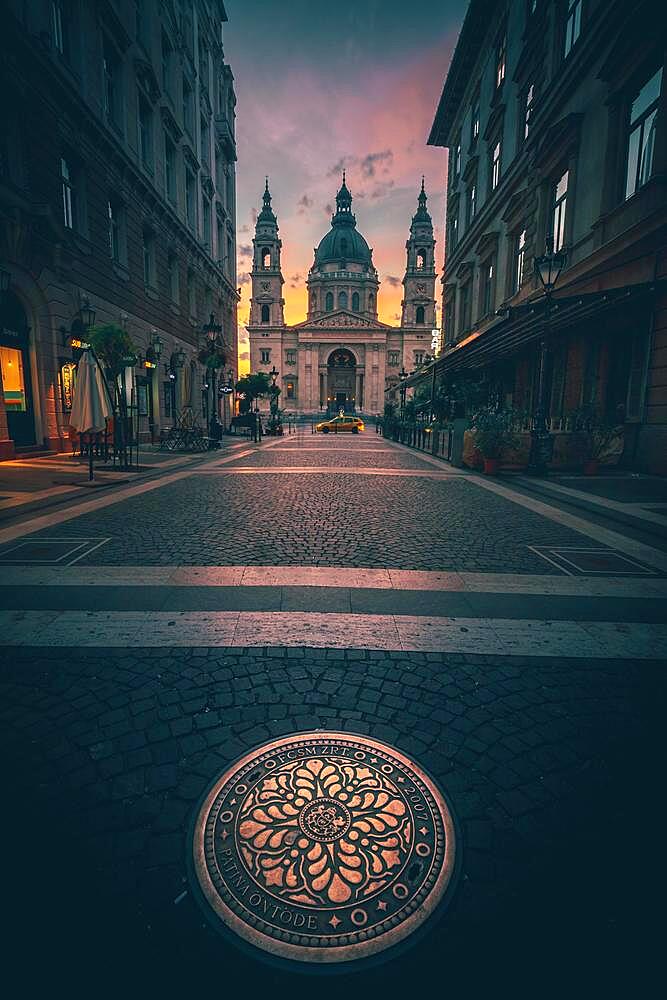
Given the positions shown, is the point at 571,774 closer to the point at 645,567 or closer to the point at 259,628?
the point at 259,628

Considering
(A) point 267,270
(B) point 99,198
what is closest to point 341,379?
(A) point 267,270

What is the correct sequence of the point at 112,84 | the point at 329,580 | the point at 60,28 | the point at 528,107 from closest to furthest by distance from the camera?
the point at 329,580 < the point at 60,28 < the point at 112,84 < the point at 528,107

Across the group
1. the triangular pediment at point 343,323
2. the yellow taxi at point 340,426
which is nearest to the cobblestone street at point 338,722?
the yellow taxi at point 340,426

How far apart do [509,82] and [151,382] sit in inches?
831

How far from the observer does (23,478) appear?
10609 mm

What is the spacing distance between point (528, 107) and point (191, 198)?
1965cm

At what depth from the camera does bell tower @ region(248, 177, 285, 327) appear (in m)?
91.1

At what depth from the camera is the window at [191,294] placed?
2950 centimetres

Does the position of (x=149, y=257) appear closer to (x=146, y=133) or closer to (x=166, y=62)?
(x=146, y=133)

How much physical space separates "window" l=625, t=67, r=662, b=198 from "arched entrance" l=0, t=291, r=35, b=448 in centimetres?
1725

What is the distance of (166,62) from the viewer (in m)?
24.8

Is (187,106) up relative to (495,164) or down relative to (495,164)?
up

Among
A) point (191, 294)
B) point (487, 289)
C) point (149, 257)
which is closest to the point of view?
point (149, 257)

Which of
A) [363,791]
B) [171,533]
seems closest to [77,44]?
[171,533]
